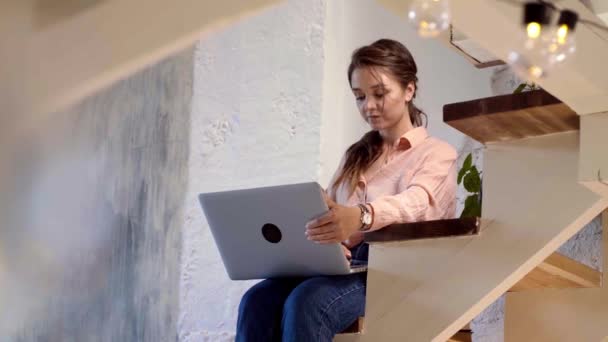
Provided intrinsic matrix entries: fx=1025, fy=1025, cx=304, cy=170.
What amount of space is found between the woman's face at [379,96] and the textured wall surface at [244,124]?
617mm

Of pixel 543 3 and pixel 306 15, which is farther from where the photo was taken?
pixel 306 15

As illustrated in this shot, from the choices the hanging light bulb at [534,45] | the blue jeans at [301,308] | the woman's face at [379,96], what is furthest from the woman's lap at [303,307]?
the hanging light bulb at [534,45]

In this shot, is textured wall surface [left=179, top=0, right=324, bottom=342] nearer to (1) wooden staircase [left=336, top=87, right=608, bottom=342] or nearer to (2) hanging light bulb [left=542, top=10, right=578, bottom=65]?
(1) wooden staircase [left=336, top=87, right=608, bottom=342]

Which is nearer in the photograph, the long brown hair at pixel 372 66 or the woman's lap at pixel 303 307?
the woman's lap at pixel 303 307

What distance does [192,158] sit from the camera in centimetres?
303

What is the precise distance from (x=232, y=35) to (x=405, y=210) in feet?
4.16

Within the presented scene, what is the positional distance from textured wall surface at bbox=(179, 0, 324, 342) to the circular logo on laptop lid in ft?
2.67

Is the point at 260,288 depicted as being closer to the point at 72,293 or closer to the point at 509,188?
the point at 509,188

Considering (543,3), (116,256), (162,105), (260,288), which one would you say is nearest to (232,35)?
(162,105)

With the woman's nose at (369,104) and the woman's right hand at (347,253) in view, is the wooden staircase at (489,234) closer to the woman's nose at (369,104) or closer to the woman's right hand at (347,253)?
the woman's right hand at (347,253)

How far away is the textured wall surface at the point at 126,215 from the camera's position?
2.86 meters

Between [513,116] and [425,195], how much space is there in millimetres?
247

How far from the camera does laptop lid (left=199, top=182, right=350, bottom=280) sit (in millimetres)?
1872

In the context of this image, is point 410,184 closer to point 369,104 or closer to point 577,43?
point 369,104
